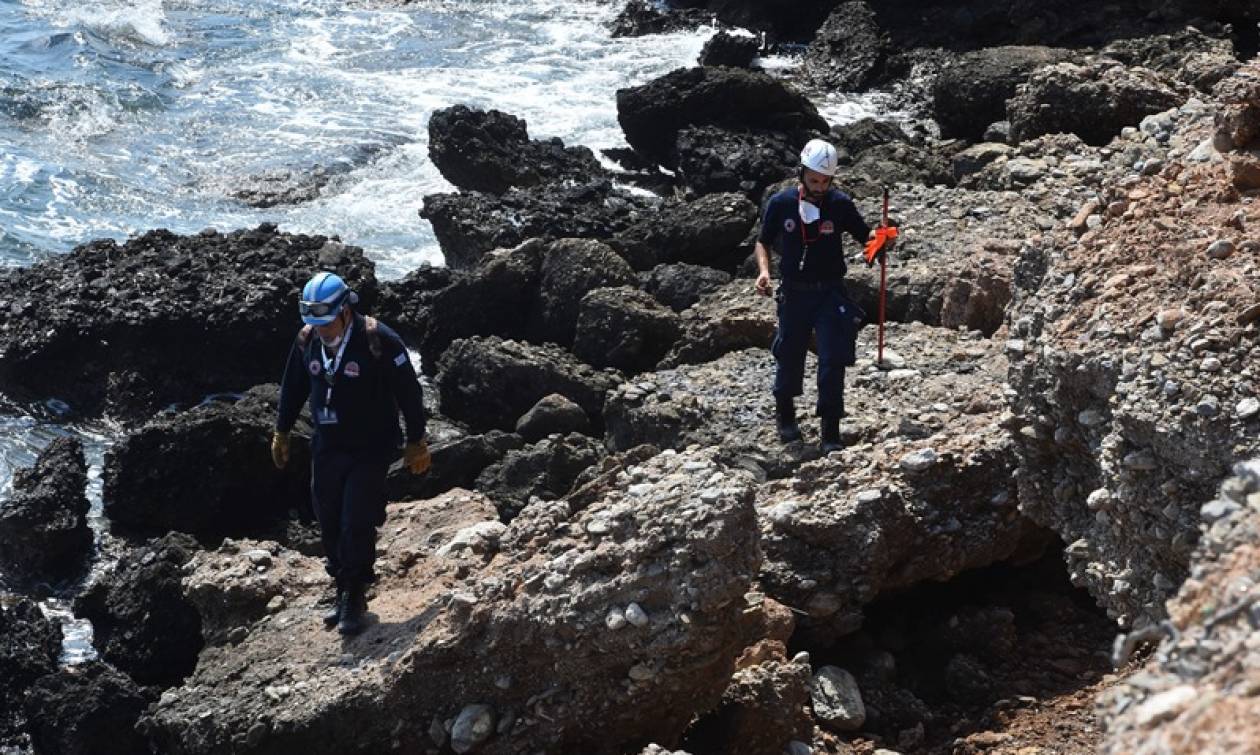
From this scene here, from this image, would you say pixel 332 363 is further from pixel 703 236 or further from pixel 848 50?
pixel 848 50

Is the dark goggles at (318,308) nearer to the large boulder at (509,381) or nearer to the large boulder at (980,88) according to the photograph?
the large boulder at (509,381)

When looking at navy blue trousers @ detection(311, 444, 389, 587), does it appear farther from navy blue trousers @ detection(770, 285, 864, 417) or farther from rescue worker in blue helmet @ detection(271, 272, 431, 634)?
navy blue trousers @ detection(770, 285, 864, 417)

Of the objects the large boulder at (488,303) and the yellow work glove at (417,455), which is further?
the large boulder at (488,303)

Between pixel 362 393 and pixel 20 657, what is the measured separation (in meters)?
3.92

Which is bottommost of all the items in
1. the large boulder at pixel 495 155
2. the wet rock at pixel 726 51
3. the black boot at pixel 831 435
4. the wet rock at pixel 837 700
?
the large boulder at pixel 495 155

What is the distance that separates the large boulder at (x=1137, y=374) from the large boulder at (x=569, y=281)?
711 cm

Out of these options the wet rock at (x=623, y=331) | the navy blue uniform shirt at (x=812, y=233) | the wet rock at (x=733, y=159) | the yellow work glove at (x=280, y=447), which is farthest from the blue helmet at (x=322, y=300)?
the wet rock at (x=733, y=159)

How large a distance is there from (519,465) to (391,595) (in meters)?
2.98

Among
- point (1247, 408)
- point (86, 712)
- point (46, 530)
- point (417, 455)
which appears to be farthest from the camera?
point (46, 530)

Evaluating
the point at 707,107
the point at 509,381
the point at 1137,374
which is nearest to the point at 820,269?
the point at 1137,374

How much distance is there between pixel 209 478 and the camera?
12.7 meters

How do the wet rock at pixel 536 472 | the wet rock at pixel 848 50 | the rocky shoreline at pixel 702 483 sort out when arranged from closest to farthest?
the rocky shoreline at pixel 702 483 → the wet rock at pixel 536 472 → the wet rock at pixel 848 50

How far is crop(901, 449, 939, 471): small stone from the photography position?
8.84 meters

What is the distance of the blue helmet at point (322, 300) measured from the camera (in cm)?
804
